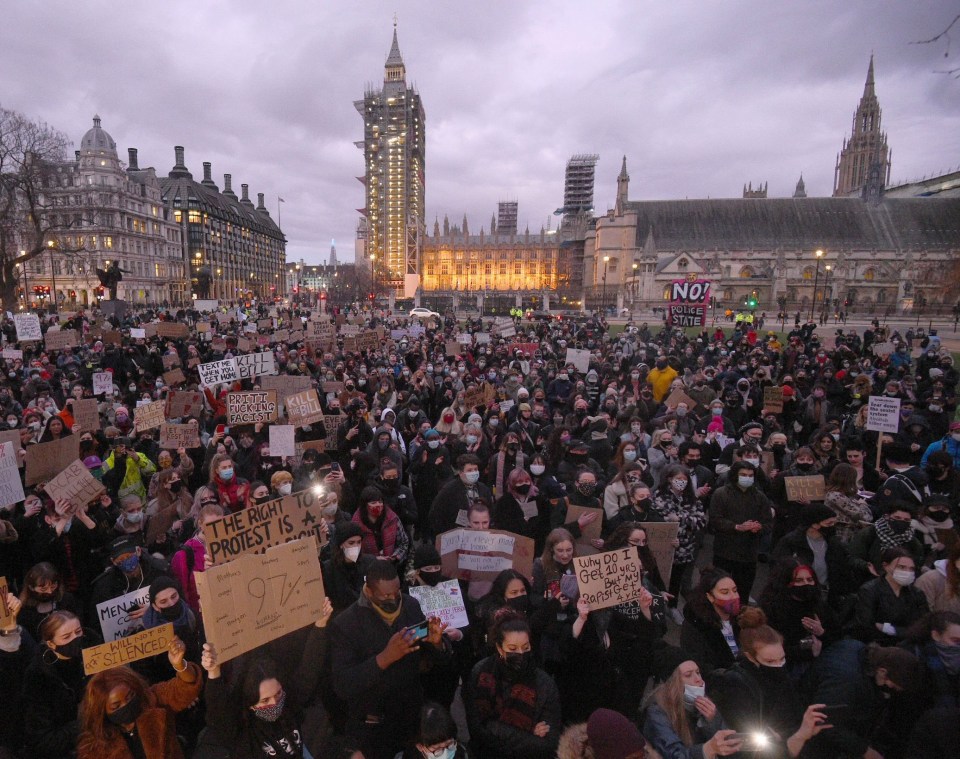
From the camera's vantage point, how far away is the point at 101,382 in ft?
31.6

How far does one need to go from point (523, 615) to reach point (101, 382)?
32.2ft

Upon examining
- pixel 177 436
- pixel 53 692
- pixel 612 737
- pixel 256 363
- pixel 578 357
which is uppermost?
pixel 256 363

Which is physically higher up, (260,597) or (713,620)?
(260,597)

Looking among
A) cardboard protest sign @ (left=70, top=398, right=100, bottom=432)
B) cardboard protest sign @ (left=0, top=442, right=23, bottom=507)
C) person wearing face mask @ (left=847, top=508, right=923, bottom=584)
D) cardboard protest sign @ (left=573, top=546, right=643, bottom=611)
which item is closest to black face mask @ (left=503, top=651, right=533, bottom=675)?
cardboard protest sign @ (left=573, top=546, right=643, bottom=611)

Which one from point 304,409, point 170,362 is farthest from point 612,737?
point 170,362

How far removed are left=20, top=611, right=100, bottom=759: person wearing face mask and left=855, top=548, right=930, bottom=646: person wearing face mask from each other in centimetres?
462

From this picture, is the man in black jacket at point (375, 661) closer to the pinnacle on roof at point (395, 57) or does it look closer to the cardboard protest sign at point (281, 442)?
the cardboard protest sign at point (281, 442)

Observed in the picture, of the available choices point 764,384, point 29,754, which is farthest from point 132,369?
point 764,384

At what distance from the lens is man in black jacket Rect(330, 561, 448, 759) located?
278 centimetres

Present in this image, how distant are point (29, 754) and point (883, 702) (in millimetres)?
4550

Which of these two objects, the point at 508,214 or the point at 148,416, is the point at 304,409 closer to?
the point at 148,416

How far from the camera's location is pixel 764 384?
10242 millimetres

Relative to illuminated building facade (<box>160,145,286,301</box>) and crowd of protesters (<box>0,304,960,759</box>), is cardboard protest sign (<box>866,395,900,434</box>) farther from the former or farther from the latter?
illuminated building facade (<box>160,145,286,301</box>)

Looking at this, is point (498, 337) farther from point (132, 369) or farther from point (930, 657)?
point (930, 657)
